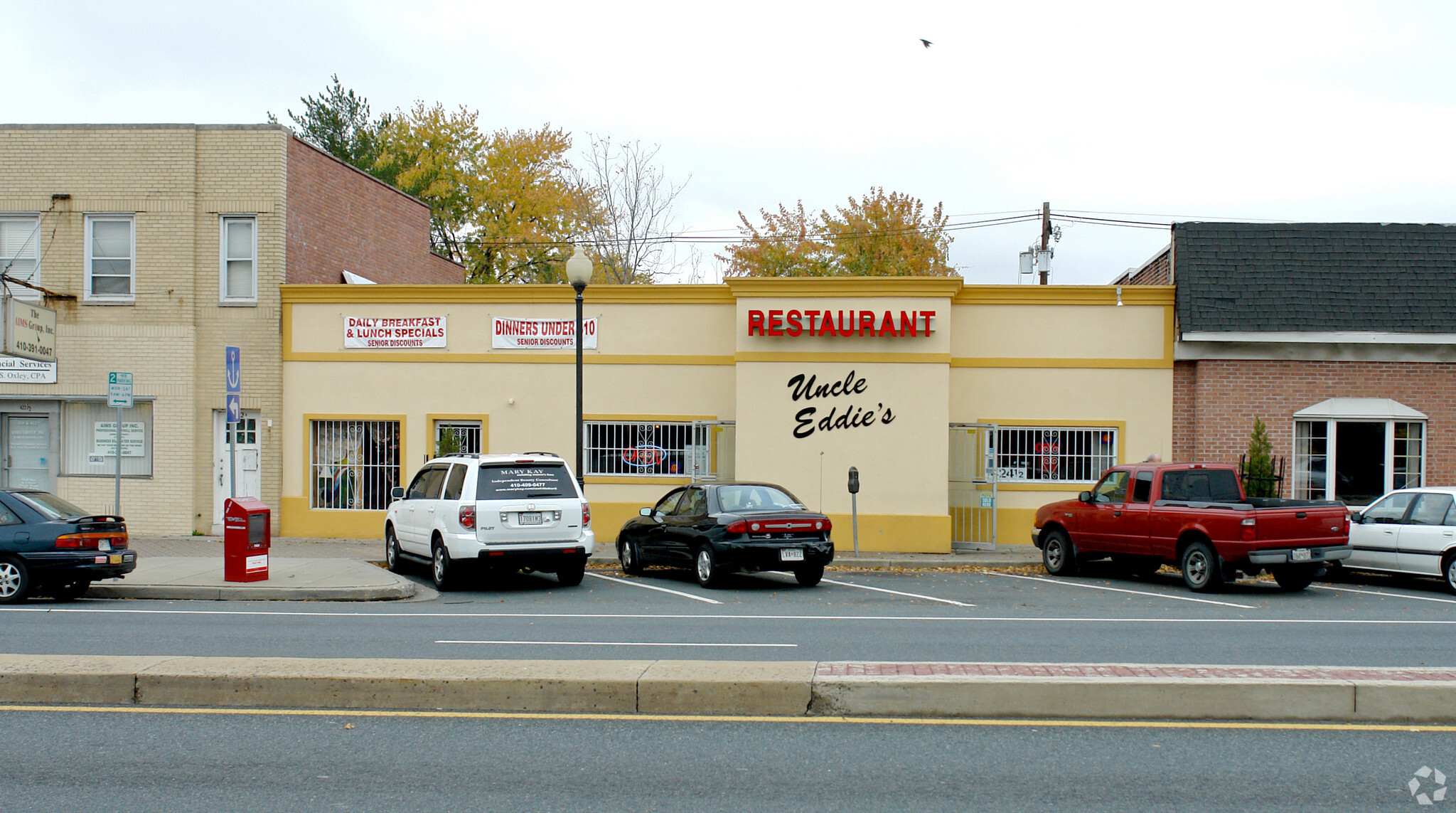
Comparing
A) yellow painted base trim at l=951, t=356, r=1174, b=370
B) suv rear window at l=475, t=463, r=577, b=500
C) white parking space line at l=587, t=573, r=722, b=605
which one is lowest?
white parking space line at l=587, t=573, r=722, b=605

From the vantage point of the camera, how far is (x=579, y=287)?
18734 mm

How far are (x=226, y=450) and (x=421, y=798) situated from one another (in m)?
17.7

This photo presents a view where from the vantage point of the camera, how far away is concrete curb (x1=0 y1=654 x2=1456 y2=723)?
7223 millimetres

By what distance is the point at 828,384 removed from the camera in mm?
20609

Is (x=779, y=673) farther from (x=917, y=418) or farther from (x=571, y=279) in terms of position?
(x=917, y=418)

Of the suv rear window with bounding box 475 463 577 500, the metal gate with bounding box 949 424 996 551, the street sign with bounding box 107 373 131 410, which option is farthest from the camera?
the metal gate with bounding box 949 424 996 551

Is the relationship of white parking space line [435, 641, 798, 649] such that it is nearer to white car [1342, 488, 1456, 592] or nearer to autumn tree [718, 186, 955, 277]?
white car [1342, 488, 1456, 592]

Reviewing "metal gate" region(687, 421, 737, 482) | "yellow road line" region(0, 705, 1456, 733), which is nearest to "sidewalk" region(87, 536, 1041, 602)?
"metal gate" region(687, 421, 737, 482)

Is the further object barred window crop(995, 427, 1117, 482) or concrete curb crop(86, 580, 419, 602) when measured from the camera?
barred window crop(995, 427, 1117, 482)

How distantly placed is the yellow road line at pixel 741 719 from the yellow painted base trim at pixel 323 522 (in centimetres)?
1391

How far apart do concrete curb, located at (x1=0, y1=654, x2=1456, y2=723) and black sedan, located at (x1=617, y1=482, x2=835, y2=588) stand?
7.24 m

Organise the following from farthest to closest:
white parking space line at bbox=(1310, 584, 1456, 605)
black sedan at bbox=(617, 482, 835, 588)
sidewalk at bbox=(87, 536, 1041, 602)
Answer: black sedan at bbox=(617, 482, 835, 588) → white parking space line at bbox=(1310, 584, 1456, 605) → sidewalk at bbox=(87, 536, 1041, 602)

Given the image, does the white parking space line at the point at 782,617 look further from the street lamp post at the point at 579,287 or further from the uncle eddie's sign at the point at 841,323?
the uncle eddie's sign at the point at 841,323

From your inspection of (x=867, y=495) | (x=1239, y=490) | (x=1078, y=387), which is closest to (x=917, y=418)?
(x=867, y=495)
